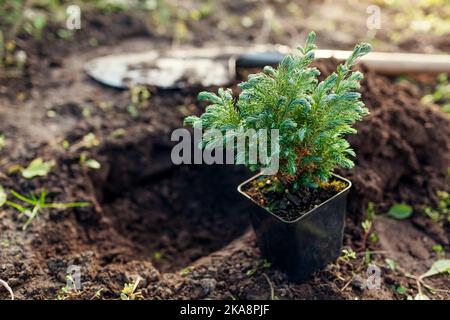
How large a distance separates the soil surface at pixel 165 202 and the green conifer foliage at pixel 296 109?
2.20 feet

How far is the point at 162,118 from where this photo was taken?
3.44m

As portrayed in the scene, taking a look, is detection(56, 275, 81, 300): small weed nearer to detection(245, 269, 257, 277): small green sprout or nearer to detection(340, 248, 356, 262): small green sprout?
detection(245, 269, 257, 277): small green sprout

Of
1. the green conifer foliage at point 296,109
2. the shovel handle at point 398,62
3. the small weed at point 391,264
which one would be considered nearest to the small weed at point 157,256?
the green conifer foliage at point 296,109

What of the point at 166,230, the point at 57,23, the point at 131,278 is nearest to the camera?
the point at 131,278

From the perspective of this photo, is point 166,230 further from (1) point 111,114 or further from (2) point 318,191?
(2) point 318,191

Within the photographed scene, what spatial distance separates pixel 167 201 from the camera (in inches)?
130

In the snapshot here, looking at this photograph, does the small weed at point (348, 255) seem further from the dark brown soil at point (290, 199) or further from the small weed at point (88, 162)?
the small weed at point (88, 162)

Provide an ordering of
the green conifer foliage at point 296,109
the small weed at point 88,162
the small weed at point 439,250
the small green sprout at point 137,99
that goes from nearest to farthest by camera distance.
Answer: the green conifer foliage at point 296,109
the small weed at point 439,250
the small weed at point 88,162
the small green sprout at point 137,99

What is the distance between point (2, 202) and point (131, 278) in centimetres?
90

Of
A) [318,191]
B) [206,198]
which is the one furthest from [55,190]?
[318,191]

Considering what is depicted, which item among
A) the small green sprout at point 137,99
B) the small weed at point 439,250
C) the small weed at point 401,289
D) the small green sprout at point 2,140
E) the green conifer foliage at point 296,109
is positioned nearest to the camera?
the green conifer foliage at point 296,109

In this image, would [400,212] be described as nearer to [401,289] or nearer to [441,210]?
[441,210]

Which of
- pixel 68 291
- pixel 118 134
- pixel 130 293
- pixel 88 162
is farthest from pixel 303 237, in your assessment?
pixel 118 134

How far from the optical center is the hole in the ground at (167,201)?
119 inches
